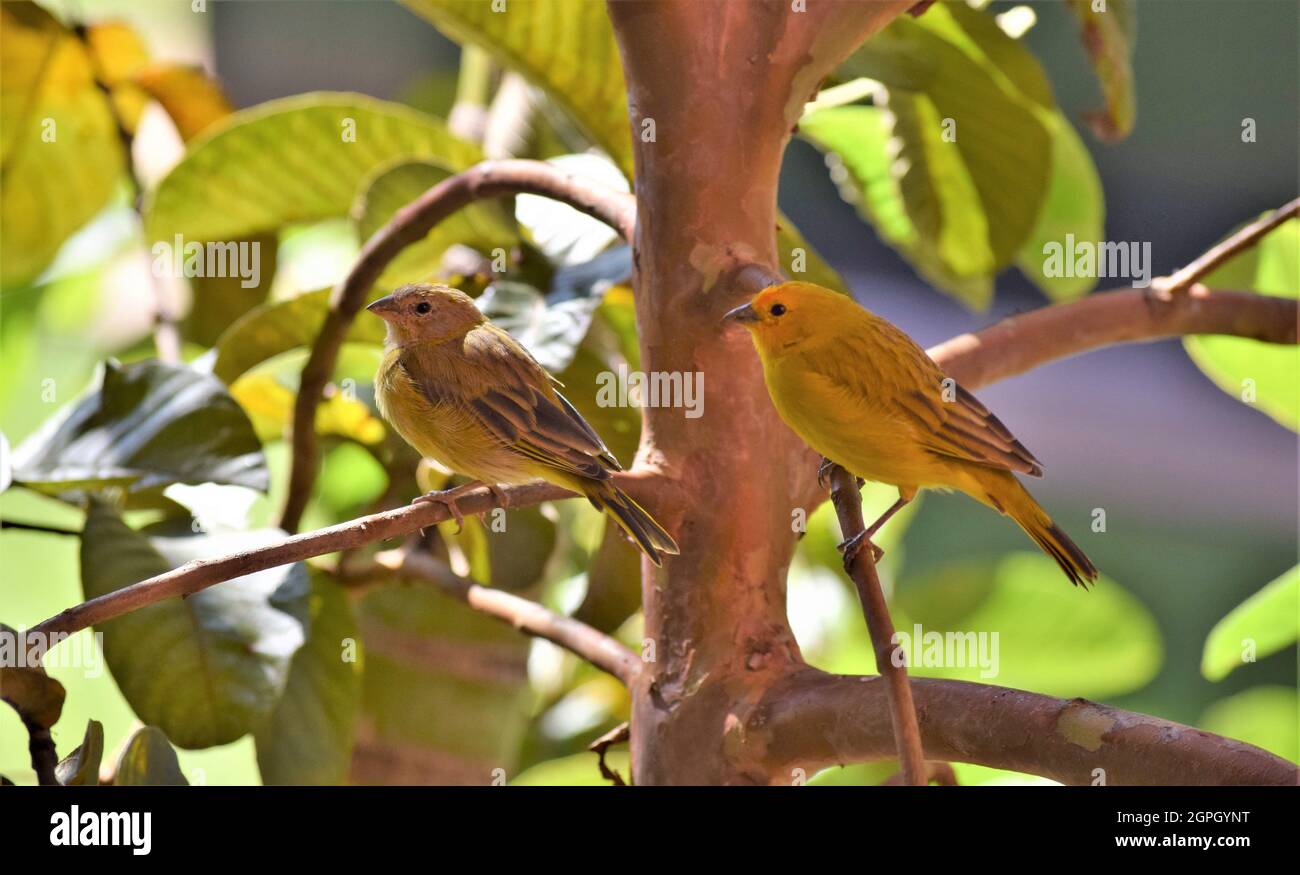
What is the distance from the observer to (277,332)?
1.15 m

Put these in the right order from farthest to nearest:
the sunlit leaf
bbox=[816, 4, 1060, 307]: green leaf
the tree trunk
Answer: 1. the sunlit leaf
2. bbox=[816, 4, 1060, 307]: green leaf
3. the tree trunk

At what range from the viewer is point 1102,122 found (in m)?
1.11

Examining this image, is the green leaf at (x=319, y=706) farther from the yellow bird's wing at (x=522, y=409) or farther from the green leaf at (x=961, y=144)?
the green leaf at (x=961, y=144)

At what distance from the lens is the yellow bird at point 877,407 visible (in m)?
0.65

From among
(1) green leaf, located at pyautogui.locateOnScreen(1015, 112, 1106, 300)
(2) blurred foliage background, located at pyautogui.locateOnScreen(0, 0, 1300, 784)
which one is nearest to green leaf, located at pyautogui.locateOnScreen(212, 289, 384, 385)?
(2) blurred foliage background, located at pyautogui.locateOnScreen(0, 0, 1300, 784)

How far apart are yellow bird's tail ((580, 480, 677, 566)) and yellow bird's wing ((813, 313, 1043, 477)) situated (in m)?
0.12

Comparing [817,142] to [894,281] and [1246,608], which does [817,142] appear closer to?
[1246,608]

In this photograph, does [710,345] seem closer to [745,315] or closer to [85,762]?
[745,315]

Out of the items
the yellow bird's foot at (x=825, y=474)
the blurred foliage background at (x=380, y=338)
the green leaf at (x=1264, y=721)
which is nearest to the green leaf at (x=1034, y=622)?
the blurred foliage background at (x=380, y=338)

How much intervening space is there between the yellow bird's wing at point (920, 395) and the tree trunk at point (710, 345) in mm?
122

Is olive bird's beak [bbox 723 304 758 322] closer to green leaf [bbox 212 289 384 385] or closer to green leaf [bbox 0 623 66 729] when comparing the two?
green leaf [bbox 0 623 66 729]

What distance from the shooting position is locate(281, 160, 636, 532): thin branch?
89cm

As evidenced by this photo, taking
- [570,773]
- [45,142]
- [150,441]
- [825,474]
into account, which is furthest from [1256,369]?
[45,142]
